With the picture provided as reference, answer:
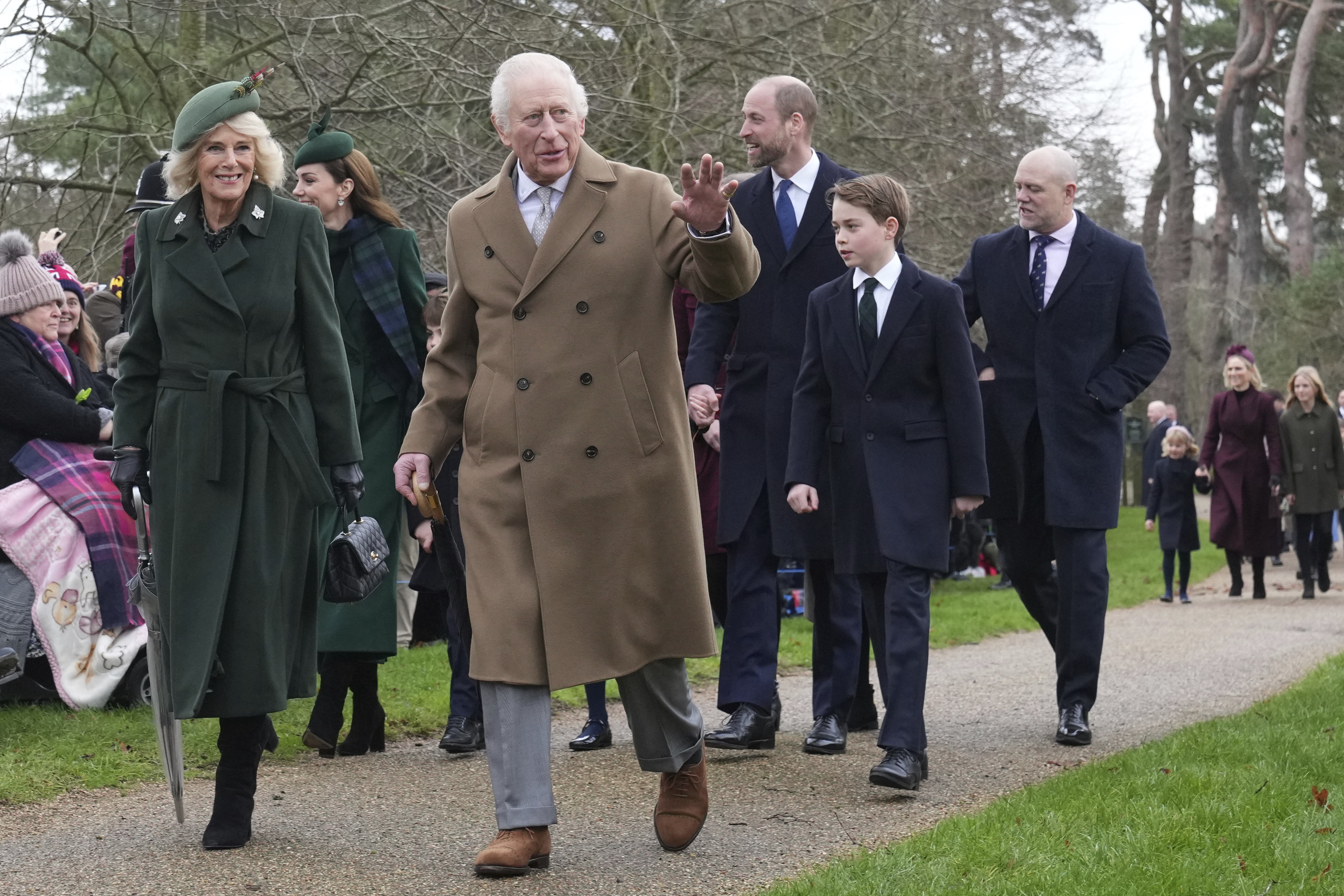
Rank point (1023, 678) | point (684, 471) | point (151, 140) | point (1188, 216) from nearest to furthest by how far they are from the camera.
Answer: point (684, 471)
point (1023, 678)
point (151, 140)
point (1188, 216)

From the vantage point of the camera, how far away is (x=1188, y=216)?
33.5 metres

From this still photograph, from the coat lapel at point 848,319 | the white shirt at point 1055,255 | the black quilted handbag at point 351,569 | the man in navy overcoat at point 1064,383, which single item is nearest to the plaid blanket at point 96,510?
the black quilted handbag at point 351,569

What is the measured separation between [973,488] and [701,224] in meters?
1.87

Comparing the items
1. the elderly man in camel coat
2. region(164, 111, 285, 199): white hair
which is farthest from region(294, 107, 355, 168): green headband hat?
the elderly man in camel coat

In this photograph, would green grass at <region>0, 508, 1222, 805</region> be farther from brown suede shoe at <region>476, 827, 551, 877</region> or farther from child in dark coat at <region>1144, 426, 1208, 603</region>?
child in dark coat at <region>1144, 426, 1208, 603</region>

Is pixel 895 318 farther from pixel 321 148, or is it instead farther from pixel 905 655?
pixel 321 148

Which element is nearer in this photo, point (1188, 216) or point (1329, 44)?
point (1329, 44)

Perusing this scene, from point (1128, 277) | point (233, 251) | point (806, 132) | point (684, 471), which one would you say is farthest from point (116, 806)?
point (1128, 277)

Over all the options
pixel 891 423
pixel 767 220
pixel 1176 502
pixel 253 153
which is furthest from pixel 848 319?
pixel 1176 502

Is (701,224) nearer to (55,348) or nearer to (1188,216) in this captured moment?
(55,348)

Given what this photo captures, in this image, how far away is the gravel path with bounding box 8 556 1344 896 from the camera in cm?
433

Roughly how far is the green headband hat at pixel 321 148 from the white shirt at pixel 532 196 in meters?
1.96

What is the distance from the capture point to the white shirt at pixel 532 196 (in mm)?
4605

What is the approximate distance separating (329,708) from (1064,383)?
3132mm
